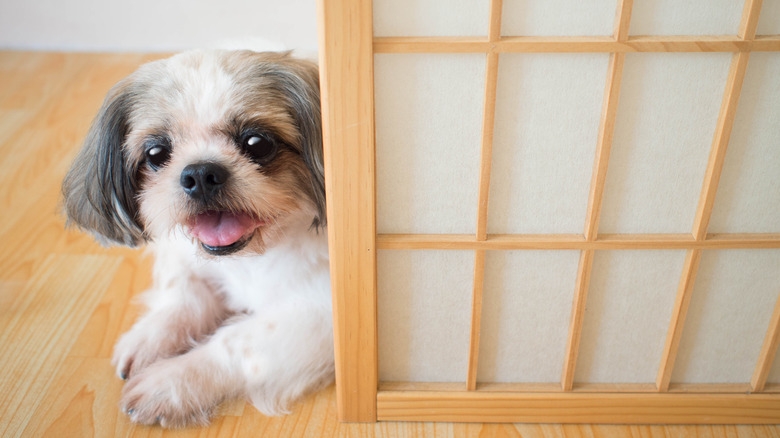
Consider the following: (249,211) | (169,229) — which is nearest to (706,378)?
(249,211)

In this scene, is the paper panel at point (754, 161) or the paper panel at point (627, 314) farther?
the paper panel at point (627, 314)

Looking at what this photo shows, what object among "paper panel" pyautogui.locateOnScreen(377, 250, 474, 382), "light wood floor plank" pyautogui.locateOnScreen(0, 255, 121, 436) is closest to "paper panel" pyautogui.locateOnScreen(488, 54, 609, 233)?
"paper panel" pyautogui.locateOnScreen(377, 250, 474, 382)

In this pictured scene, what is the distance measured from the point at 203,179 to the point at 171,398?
1.36ft

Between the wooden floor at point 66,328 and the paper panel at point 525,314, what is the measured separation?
0.12 metres

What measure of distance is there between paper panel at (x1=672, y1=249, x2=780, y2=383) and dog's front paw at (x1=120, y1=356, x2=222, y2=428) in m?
0.83

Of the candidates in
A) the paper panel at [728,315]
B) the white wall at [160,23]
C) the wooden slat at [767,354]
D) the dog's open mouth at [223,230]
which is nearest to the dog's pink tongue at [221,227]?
the dog's open mouth at [223,230]

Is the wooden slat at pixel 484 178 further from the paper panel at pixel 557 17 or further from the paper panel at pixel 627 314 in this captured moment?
the paper panel at pixel 627 314

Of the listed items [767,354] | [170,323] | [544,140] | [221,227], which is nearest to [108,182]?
[221,227]

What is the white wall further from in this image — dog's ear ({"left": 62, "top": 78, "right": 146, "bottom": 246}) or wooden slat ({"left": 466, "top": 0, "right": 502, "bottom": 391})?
wooden slat ({"left": 466, "top": 0, "right": 502, "bottom": 391})

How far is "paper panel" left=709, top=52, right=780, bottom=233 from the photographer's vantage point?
0.93m

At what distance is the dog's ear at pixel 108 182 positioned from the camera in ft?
3.86

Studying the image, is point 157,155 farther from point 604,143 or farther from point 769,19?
point 769,19

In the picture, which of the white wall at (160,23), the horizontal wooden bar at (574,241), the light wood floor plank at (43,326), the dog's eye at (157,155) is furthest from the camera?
the white wall at (160,23)

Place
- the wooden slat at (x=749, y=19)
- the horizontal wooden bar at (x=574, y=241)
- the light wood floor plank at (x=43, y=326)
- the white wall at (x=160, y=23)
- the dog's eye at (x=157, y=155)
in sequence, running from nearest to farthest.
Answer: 1. the wooden slat at (x=749, y=19)
2. the horizontal wooden bar at (x=574, y=241)
3. the dog's eye at (x=157, y=155)
4. the light wood floor plank at (x=43, y=326)
5. the white wall at (x=160, y=23)
